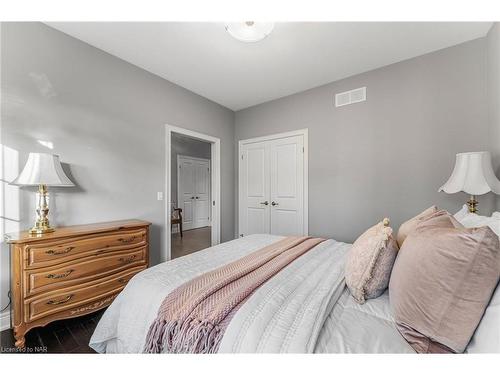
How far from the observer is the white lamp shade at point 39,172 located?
1599mm

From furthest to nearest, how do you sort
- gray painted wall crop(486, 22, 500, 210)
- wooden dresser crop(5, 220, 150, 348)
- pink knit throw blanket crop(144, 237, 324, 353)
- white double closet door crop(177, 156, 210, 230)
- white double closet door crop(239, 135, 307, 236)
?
white double closet door crop(177, 156, 210, 230) < white double closet door crop(239, 135, 307, 236) < gray painted wall crop(486, 22, 500, 210) < wooden dresser crop(5, 220, 150, 348) < pink knit throw blanket crop(144, 237, 324, 353)

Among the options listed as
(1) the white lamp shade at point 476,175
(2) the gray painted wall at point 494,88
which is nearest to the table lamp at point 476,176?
(1) the white lamp shade at point 476,175

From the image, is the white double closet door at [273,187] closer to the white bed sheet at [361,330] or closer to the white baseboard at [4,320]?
the white bed sheet at [361,330]

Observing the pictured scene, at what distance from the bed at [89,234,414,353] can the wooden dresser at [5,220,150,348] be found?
0.59 metres

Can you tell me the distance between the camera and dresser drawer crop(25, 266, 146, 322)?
1.51m

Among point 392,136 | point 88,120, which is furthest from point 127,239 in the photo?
point 392,136

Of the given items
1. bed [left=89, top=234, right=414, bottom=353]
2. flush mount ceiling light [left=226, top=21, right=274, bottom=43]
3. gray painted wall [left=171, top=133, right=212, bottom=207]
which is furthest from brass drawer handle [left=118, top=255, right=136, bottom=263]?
gray painted wall [left=171, top=133, right=212, bottom=207]

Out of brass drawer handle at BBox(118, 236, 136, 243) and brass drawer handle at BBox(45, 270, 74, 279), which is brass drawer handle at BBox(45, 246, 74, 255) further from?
brass drawer handle at BBox(118, 236, 136, 243)

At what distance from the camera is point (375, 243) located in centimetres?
99

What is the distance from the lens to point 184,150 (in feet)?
19.4

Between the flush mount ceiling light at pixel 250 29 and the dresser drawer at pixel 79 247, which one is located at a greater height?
the flush mount ceiling light at pixel 250 29

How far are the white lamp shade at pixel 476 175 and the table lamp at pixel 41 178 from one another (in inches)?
129

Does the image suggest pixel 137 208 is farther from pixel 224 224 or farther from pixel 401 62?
pixel 401 62

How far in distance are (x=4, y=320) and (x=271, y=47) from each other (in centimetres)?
340
